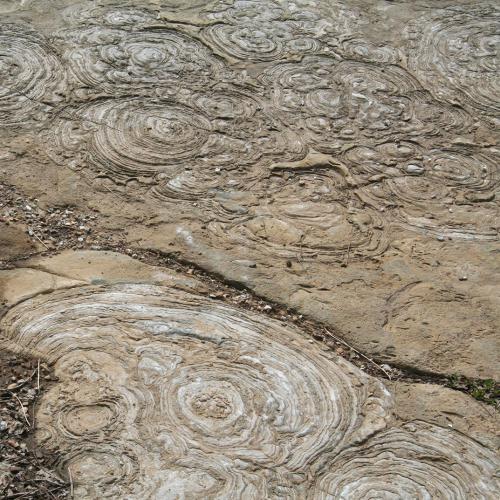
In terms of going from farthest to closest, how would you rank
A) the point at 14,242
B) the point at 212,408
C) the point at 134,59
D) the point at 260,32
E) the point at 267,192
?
1. the point at 260,32
2. the point at 134,59
3. the point at 267,192
4. the point at 14,242
5. the point at 212,408

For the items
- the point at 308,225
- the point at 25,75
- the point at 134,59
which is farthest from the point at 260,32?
the point at 308,225

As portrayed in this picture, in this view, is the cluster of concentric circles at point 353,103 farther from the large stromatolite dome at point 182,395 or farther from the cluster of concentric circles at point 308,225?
the large stromatolite dome at point 182,395

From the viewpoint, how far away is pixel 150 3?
21.9 feet

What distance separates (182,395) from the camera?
140 inches

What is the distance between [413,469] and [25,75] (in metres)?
4.01

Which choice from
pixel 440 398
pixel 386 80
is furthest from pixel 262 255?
pixel 386 80

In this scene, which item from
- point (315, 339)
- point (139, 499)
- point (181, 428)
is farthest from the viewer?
point (315, 339)

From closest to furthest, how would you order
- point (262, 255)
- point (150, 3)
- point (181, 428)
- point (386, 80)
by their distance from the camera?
point (181, 428) → point (262, 255) → point (386, 80) → point (150, 3)

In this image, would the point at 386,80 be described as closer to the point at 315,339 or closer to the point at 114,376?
the point at 315,339

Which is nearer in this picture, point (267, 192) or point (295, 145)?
point (267, 192)

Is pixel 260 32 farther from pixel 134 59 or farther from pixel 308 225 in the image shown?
pixel 308 225

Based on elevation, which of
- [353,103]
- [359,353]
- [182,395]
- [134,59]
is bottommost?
[359,353]

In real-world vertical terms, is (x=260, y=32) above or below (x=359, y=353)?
above

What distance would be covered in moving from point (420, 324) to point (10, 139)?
294 cm
